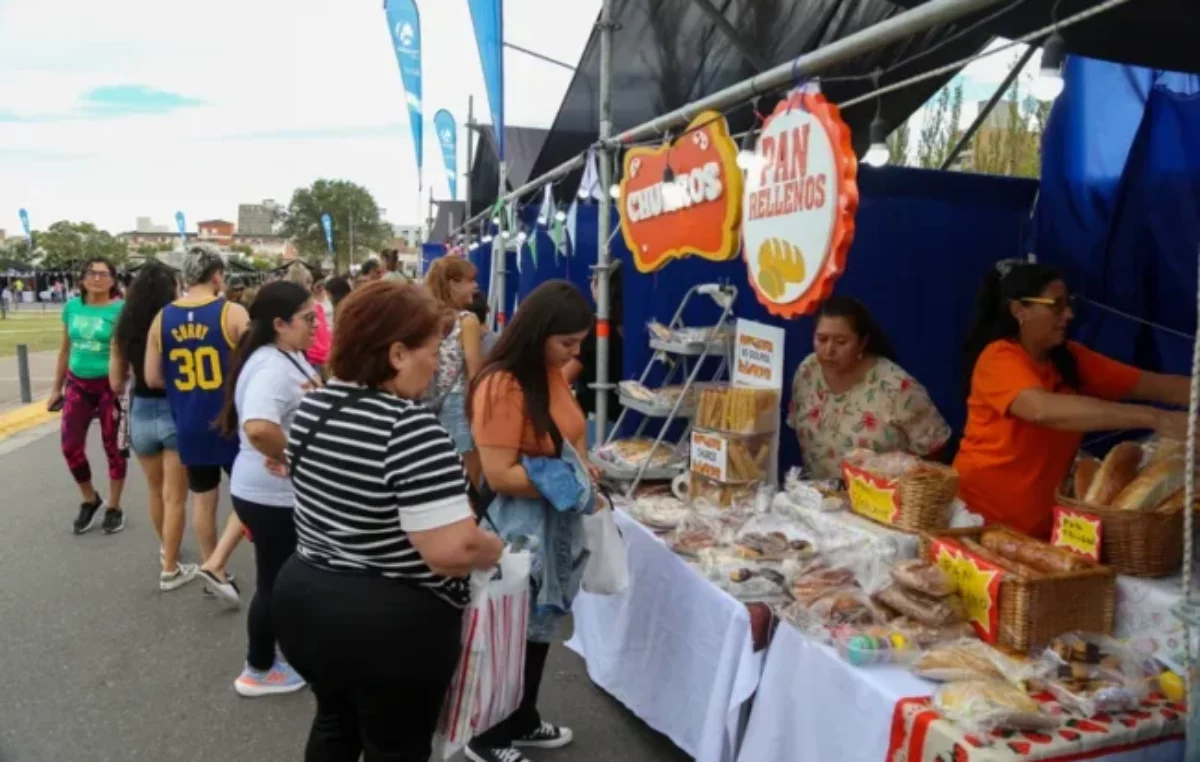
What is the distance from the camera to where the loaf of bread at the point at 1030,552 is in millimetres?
2197

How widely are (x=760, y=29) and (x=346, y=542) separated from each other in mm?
3211

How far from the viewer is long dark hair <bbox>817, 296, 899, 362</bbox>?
3.45m

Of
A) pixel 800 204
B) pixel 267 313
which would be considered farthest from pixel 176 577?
pixel 800 204

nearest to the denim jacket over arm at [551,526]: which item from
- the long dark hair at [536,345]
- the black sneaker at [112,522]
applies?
the long dark hair at [536,345]

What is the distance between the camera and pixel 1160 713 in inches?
74.5

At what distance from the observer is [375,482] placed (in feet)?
6.23

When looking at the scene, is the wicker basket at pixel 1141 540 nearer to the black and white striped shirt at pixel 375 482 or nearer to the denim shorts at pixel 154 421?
the black and white striped shirt at pixel 375 482

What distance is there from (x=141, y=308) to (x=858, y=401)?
3906mm

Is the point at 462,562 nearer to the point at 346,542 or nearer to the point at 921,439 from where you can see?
the point at 346,542

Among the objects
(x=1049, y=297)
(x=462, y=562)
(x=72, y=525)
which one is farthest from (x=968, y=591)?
(x=72, y=525)

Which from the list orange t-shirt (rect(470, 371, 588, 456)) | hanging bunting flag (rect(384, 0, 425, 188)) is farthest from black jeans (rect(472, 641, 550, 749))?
hanging bunting flag (rect(384, 0, 425, 188))

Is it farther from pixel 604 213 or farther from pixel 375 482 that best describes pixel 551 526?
pixel 604 213

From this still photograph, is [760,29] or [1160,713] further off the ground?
[760,29]

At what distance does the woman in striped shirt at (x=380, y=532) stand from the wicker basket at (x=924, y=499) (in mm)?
1346
